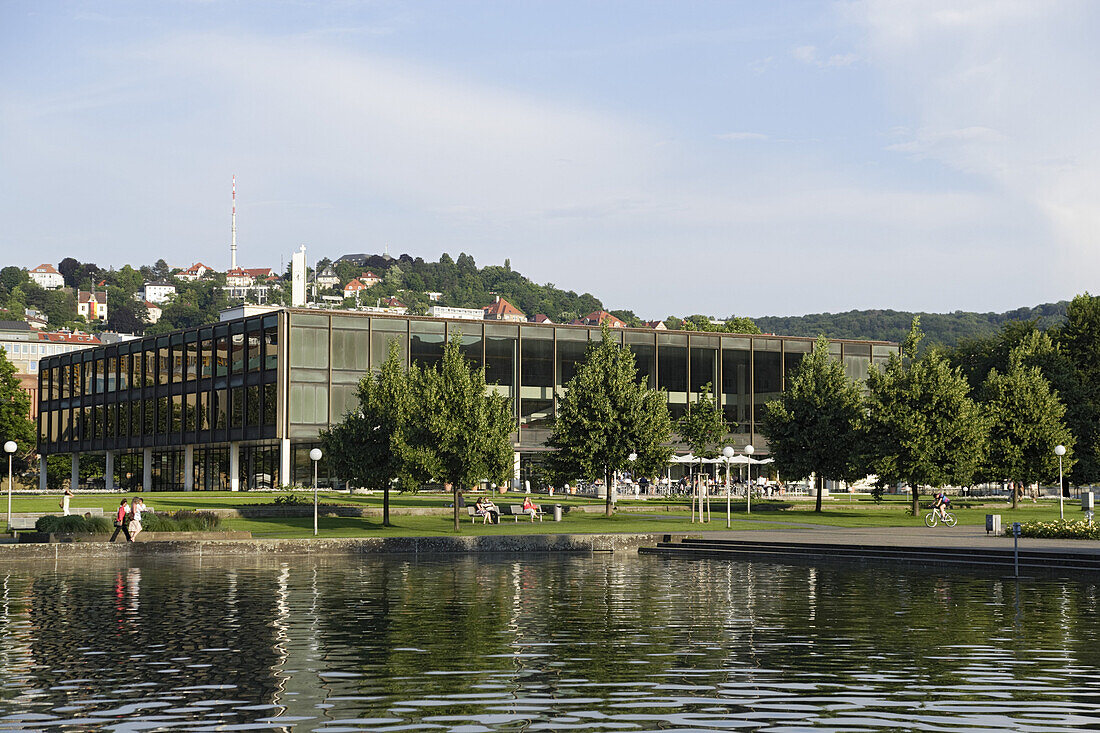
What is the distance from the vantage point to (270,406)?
79.4m

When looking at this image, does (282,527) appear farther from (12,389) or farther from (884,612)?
(12,389)

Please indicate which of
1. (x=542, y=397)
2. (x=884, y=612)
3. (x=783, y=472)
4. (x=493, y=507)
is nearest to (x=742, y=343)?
(x=542, y=397)

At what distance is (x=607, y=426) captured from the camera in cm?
5447

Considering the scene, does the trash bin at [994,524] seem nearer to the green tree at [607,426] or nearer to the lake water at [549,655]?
the lake water at [549,655]

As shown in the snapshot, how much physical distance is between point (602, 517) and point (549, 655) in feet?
123

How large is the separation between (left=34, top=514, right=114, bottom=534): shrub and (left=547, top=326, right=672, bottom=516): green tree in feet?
72.3

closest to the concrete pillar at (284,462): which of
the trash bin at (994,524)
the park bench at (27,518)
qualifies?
the park bench at (27,518)

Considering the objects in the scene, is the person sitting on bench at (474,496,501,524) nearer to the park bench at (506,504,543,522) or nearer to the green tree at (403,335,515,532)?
the park bench at (506,504,543,522)

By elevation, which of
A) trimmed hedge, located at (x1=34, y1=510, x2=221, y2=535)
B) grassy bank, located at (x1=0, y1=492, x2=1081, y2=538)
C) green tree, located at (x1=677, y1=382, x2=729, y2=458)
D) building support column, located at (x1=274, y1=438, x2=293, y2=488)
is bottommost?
grassy bank, located at (x1=0, y1=492, x2=1081, y2=538)

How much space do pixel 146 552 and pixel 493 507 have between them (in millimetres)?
17305

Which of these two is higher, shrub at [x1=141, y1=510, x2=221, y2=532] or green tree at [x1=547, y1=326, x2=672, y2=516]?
green tree at [x1=547, y1=326, x2=672, y2=516]

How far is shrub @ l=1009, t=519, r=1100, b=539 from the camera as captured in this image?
38.9m

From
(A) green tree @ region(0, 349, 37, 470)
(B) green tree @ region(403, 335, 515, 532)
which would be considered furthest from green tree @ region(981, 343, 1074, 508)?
(A) green tree @ region(0, 349, 37, 470)

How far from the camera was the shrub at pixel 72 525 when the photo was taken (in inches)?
1500
